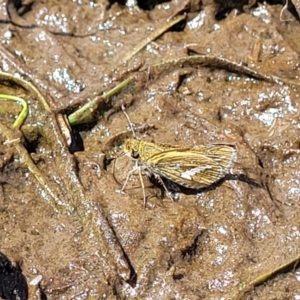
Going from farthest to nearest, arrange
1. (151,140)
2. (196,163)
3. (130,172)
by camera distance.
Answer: (151,140)
(130,172)
(196,163)

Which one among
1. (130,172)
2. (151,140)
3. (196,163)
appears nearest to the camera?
(196,163)

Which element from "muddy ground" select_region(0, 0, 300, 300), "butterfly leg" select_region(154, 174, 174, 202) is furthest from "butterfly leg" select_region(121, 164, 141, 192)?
"butterfly leg" select_region(154, 174, 174, 202)

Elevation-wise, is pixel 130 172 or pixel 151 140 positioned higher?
pixel 130 172

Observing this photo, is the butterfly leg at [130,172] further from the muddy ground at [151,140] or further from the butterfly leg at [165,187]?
the butterfly leg at [165,187]

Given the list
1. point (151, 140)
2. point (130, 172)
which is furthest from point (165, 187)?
point (151, 140)

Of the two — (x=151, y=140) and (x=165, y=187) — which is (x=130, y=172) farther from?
(x=151, y=140)

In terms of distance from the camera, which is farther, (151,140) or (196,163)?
(151,140)

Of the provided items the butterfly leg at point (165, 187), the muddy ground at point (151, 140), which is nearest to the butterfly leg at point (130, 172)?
the muddy ground at point (151, 140)
